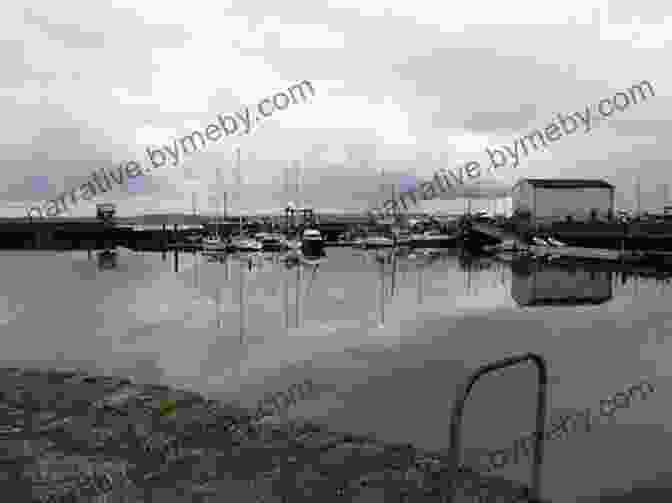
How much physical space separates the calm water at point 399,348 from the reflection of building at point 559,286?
8.8 inches

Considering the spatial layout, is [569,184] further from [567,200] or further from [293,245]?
[293,245]

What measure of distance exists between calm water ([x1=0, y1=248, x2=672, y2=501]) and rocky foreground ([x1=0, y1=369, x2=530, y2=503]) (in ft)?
4.66

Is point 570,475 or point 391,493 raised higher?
point 391,493

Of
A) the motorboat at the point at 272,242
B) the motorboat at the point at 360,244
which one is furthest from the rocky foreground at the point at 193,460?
the motorboat at the point at 360,244

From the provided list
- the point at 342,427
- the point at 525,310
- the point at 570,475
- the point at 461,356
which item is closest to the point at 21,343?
the point at 342,427

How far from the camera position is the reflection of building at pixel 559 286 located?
26.5 m

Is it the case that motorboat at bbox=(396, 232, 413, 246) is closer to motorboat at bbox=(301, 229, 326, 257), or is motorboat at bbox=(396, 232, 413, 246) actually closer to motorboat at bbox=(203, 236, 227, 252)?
motorboat at bbox=(301, 229, 326, 257)

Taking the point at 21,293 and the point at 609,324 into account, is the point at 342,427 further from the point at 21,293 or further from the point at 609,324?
the point at 21,293

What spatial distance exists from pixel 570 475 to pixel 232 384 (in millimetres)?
6882

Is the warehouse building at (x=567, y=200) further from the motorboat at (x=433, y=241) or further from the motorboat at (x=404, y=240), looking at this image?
the motorboat at (x=404, y=240)

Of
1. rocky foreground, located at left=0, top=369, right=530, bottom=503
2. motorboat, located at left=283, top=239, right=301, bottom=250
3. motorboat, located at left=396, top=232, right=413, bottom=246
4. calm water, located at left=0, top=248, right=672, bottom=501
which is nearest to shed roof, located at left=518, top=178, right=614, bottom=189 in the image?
motorboat, located at left=396, top=232, right=413, bottom=246

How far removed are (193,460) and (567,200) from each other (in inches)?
3472

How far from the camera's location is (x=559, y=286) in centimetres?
3275

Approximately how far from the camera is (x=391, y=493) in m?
6.30
